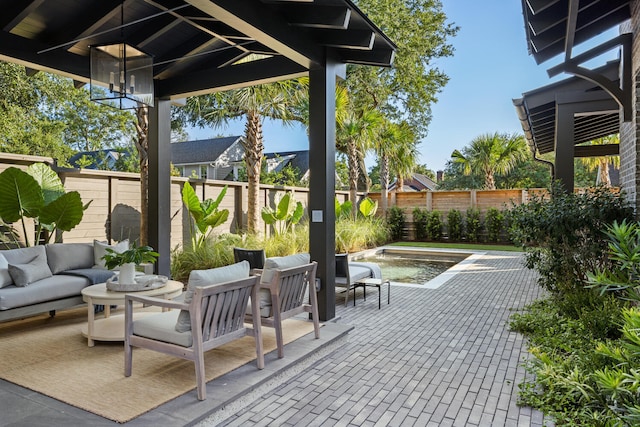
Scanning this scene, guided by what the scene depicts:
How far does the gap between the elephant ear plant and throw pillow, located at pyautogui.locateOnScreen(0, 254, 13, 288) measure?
929mm

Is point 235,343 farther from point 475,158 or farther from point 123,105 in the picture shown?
point 475,158

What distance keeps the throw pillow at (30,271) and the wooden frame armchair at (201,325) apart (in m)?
2.08

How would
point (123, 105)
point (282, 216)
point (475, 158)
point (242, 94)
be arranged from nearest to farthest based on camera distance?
point (123, 105), point (242, 94), point (282, 216), point (475, 158)

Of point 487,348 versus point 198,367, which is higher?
point 198,367

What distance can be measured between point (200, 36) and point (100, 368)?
4.21 m

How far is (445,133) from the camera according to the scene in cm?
4219

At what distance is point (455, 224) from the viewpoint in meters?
15.0

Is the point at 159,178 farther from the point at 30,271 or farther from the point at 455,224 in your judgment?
the point at 455,224

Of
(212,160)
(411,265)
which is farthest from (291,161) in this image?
(411,265)

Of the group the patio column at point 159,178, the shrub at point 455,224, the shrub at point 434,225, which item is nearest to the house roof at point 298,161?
the shrub at point 434,225

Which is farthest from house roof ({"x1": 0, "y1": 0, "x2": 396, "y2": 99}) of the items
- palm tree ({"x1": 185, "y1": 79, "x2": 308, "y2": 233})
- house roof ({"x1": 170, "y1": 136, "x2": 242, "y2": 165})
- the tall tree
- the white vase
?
house roof ({"x1": 170, "y1": 136, "x2": 242, "y2": 165})

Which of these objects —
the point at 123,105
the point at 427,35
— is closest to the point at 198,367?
the point at 123,105

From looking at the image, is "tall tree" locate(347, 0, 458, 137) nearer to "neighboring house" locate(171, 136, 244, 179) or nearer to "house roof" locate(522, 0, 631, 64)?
"neighboring house" locate(171, 136, 244, 179)

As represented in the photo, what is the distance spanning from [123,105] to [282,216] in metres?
5.58
